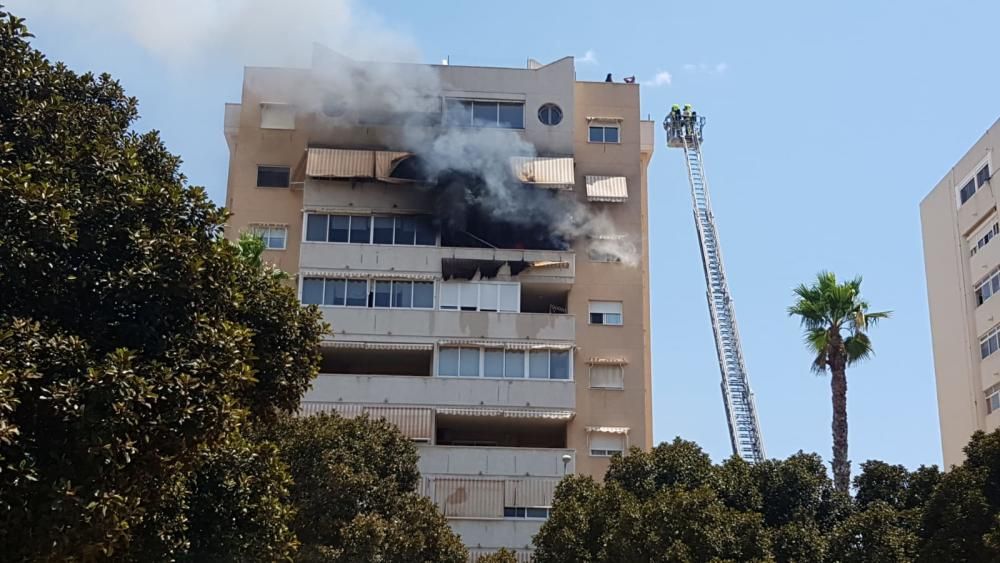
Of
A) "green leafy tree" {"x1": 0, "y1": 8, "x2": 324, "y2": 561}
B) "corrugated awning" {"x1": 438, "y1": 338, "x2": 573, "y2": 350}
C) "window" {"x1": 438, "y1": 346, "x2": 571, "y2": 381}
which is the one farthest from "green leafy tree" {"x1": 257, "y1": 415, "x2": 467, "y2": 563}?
"corrugated awning" {"x1": 438, "y1": 338, "x2": 573, "y2": 350}

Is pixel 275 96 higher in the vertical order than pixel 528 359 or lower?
higher

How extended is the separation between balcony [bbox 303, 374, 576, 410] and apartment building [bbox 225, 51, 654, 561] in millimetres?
61

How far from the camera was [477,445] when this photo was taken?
50.8 m

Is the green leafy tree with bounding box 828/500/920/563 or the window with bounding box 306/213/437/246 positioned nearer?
the green leafy tree with bounding box 828/500/920/563

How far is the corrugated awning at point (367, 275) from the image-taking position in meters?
50.8

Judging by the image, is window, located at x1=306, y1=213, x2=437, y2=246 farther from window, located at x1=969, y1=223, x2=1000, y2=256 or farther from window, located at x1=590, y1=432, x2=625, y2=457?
window, located at x1=969, y1=223, x2=1000, y2=256

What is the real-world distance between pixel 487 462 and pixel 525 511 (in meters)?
2.32

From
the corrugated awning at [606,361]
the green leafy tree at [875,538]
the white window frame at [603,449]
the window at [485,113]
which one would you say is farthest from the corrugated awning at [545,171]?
the green leafy tree at [875,538]

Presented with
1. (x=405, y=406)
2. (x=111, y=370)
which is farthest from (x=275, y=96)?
(x=111, y=370)

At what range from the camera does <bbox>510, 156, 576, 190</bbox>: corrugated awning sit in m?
52.1

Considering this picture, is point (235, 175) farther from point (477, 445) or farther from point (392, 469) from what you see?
point (392, 469)

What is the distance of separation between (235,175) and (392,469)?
76.1 ft

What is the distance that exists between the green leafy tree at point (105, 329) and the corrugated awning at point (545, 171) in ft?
106

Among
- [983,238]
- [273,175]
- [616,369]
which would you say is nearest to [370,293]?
[273,175]
